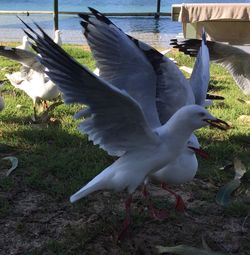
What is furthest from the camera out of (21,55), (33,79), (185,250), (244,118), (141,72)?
(33,79)

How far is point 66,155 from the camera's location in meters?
4.21

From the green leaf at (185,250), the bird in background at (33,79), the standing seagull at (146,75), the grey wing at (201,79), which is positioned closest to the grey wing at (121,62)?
the standing seagull at (146,75)

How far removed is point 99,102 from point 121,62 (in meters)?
0.96

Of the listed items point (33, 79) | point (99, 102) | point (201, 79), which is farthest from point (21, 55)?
point (99, 102)

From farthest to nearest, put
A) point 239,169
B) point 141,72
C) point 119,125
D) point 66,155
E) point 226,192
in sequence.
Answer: point 66,155 → point 239,169 → point 141,72 → point 226,192 → point 119,125

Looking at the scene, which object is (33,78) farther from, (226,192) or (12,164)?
(226,192)

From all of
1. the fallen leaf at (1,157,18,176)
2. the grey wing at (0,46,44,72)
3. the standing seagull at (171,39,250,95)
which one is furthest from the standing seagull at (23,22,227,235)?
the grey wing at (0,46,44,72)

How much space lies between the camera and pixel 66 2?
39.2 m

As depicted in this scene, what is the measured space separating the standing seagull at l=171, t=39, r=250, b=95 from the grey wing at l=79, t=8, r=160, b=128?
4.88 ft

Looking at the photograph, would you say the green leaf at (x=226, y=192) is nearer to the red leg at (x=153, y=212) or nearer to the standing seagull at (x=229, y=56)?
the red leg at (x=153, y=212)

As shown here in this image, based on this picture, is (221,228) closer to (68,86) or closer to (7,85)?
(68,86)

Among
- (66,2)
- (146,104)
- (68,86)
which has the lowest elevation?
(66,2)

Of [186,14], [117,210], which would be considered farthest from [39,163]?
[186,14]

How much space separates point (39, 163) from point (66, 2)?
36.7 metres
